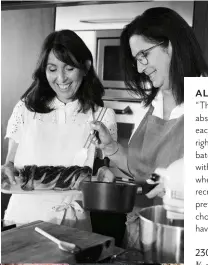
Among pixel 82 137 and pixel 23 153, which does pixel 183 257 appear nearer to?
pixel 82 137

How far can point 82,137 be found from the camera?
114 cm

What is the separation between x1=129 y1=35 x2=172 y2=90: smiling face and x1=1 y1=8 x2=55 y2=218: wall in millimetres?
256

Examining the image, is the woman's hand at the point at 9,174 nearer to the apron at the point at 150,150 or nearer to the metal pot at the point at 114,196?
the metal pot at the point at 114,196

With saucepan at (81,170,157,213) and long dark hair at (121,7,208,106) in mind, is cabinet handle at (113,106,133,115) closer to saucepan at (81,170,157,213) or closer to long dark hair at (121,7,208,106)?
long dark hair at (121,7,208,106)

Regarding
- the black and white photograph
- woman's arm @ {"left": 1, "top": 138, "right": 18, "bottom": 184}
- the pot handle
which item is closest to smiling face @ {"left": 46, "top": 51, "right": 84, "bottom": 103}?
the black and white photograph

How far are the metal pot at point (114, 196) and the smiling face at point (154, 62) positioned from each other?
0.31 metres

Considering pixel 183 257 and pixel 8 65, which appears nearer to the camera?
pixel 183 257

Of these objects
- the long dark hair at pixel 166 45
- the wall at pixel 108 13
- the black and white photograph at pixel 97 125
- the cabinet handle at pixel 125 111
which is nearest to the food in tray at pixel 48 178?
the black and white photograph at pixel 97 125

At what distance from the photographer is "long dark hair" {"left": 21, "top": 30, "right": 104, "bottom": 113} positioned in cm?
113

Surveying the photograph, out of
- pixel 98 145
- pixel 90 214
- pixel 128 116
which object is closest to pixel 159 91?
pixel 128 116

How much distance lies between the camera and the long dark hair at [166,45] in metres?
1.07

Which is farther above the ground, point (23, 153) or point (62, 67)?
point (62, 67)

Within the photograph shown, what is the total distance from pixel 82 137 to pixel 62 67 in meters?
0.21

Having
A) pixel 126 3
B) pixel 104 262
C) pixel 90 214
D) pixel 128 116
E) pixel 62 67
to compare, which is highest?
pixel 126 3
